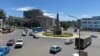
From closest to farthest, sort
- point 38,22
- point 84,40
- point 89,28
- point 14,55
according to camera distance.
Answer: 1. point 14,55
2. point 84,40
3. point 38,22
4. point 89,28

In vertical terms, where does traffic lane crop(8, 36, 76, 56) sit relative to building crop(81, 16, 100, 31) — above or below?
below

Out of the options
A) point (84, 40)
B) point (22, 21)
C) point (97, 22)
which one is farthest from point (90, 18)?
point (84, 40)

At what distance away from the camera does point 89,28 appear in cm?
18662

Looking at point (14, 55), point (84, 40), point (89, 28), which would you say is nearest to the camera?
point (14, 55)

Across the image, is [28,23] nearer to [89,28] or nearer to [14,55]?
[89,28]

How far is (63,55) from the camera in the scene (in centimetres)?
4691

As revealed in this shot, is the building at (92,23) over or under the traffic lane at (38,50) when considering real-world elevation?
over

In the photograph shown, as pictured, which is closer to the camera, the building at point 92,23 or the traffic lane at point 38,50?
the traffic lane at point 38,50

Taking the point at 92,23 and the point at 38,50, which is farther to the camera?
the point at 92,23

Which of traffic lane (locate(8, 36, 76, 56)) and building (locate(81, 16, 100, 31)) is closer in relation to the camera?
traffic lane (locate(8, 36, 76, 56))

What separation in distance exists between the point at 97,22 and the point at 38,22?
174 feet

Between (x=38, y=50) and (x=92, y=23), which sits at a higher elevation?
(x=92, y=23)

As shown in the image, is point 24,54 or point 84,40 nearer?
point 24,54

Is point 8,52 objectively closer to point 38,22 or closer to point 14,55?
point 14,55
